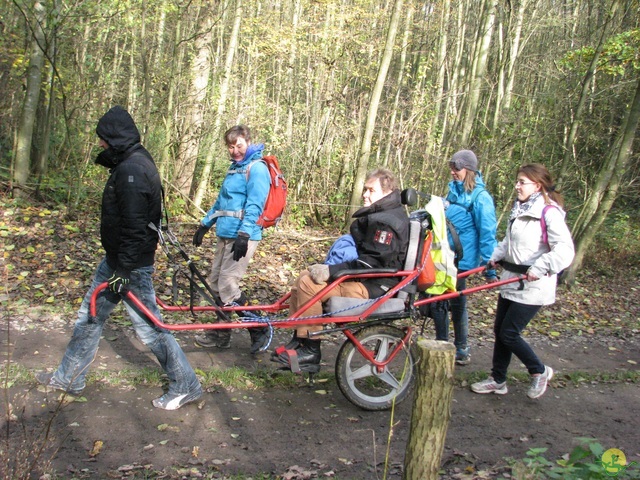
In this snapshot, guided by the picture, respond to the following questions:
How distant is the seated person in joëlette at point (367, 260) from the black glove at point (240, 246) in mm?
639

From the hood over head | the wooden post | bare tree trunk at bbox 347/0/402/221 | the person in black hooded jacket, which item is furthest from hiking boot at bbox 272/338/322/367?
bare tree trunk at bbox 347/0/402/221

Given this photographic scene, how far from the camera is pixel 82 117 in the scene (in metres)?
10.1

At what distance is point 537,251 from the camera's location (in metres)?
4.93

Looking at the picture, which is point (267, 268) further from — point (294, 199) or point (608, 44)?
point (608, 44)

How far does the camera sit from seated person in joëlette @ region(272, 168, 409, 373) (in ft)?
15.0

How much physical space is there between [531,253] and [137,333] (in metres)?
3.30

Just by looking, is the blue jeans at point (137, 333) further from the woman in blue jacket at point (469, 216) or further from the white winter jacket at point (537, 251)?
the white winter jacket at point (537, 251)

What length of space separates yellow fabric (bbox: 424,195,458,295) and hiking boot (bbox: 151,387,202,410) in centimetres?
223

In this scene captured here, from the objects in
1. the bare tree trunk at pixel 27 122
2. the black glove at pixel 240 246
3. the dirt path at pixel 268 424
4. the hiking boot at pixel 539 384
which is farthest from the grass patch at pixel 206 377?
the bare tree trunk at pixel 27 122

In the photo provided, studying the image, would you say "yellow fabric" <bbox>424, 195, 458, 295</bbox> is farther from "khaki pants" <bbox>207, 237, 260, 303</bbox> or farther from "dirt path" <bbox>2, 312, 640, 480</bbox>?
"khaki pants" <bbox>207, 237, 260, 303</bbox>

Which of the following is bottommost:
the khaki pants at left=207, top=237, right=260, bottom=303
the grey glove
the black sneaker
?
the black sneaker

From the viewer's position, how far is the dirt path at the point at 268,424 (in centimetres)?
382

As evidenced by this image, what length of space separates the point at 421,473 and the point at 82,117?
9.30m

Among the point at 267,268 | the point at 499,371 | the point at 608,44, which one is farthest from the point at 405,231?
the point at 608,44
